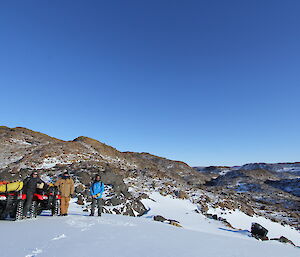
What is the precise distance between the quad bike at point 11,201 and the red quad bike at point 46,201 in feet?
Result: 1.72

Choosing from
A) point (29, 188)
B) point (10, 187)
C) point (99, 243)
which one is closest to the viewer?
point (99, 243)

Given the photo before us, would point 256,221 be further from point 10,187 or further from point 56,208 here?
point 10,187

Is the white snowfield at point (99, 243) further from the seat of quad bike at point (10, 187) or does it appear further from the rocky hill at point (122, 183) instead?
the rocky hill at point (122, 183)

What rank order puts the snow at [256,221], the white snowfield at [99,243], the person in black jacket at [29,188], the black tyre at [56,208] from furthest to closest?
the snow at [256,221], the black tyre at [56,208], the person in black jacket at [29,188], the white snowfield at [99,243]

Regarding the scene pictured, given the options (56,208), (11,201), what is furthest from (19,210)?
(56,208)

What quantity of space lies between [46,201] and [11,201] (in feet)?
4.38

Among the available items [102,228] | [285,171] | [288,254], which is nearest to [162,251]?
[102,228]

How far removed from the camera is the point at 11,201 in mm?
6711

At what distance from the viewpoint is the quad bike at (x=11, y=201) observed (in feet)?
21.9

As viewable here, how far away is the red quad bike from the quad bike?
1.72 ft

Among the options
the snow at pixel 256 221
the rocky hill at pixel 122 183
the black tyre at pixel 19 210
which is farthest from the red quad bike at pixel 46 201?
the snow at pixel 256 221

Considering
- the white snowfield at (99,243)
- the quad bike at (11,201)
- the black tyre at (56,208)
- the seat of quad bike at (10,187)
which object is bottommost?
the white snowfield at (99,243)

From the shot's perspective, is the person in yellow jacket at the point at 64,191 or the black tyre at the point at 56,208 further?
the person in yellow jacket at the point at 64,191

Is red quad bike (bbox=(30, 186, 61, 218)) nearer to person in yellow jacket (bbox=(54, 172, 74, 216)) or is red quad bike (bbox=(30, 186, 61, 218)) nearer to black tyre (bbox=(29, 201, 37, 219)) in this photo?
black tyre (bbox=(29, 201, 37, 219))
